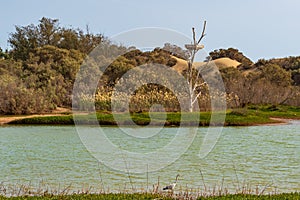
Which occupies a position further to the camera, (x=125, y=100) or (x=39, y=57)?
(x=39, y=57)

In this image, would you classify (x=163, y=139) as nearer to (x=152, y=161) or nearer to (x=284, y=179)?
(x=152, y=161)

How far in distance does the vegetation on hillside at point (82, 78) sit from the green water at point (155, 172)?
7531 mm

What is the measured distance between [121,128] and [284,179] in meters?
10.0

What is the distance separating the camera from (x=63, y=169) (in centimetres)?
931

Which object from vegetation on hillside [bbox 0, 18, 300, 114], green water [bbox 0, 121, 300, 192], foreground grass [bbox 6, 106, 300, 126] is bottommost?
green water [bbox 0, 121, 300, 192]

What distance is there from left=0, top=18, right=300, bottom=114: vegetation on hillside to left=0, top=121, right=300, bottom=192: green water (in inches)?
296

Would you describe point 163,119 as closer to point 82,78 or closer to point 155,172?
point 82,78

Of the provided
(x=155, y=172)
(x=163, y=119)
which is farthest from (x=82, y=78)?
(x=155, y=172)

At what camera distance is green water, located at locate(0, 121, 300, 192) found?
26.7ft

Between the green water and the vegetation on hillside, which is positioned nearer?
the green water

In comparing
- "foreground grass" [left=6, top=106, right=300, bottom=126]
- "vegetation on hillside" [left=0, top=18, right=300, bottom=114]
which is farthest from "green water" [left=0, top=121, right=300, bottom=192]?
"vegetation on hillside" [left=0, top=18, right=300, bottom=114]

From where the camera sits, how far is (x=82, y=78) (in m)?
27.3

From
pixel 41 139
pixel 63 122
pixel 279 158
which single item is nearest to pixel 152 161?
pixel 279 158

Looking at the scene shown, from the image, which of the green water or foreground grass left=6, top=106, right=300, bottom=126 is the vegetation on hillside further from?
the green water
